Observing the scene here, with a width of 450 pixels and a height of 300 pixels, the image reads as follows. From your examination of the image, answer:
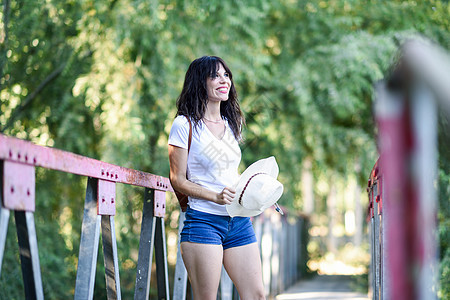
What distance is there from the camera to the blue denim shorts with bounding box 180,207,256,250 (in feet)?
8.29

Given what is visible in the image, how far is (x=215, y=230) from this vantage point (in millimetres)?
2562

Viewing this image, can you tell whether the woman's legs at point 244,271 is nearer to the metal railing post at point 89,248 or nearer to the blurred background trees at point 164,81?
the metal railing post at point 89,248

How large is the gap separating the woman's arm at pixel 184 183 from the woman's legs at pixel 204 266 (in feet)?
0.63

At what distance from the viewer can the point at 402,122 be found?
1030 millimetres

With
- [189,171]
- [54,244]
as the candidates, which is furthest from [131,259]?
[189,171]

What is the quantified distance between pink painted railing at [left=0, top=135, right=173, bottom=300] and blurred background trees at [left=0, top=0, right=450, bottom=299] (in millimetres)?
2743

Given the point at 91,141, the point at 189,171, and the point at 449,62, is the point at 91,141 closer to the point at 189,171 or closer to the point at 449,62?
the point at 189,171

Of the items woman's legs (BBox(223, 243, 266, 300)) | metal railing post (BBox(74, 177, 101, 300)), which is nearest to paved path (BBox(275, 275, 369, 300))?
woman's legs (BBox(223, 243, 266, 300))

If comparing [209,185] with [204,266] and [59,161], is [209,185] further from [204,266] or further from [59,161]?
[59,161]

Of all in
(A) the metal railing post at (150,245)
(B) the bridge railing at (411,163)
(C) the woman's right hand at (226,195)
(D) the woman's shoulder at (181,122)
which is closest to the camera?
(B) the bridge railing at (411,163)

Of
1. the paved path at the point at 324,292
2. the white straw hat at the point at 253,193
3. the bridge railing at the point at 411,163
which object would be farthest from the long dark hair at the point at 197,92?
the paved path at the point at 324,292

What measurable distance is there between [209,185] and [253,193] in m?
0.19

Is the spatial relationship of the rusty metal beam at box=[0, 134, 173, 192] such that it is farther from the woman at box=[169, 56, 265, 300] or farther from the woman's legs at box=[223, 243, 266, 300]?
the woman's legs at box=[223, 243, 266, 300]

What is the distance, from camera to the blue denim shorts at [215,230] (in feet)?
8.29
